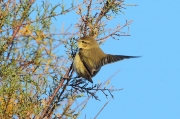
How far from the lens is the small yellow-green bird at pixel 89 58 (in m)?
3.93

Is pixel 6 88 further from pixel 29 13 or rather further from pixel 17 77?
pixel 29 13

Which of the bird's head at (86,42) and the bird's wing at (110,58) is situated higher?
the bird's head at (86,42)

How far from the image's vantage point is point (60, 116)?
369 cm

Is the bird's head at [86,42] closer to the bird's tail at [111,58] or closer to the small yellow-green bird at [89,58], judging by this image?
the small yellow-green bird at [89,58]

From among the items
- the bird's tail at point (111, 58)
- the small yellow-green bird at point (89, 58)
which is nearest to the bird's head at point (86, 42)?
the small yellow-green bird at point (89, 58)

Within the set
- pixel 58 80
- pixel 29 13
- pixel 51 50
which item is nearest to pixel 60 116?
pixel 58 80

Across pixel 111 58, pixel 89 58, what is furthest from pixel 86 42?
pixel 89 58

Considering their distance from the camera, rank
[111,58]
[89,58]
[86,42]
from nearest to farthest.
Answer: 1. [86,42]
2. [111,58]
3. [89,58]

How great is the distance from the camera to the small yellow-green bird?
3929 millimetres

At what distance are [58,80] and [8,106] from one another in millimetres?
477

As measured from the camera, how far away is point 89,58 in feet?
14.9

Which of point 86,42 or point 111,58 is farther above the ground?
point 86,42

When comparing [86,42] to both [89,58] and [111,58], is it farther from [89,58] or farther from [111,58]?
[89,58]

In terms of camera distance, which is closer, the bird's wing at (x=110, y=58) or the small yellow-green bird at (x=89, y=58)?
the small yellow-green bird at (x=89, y=58)
